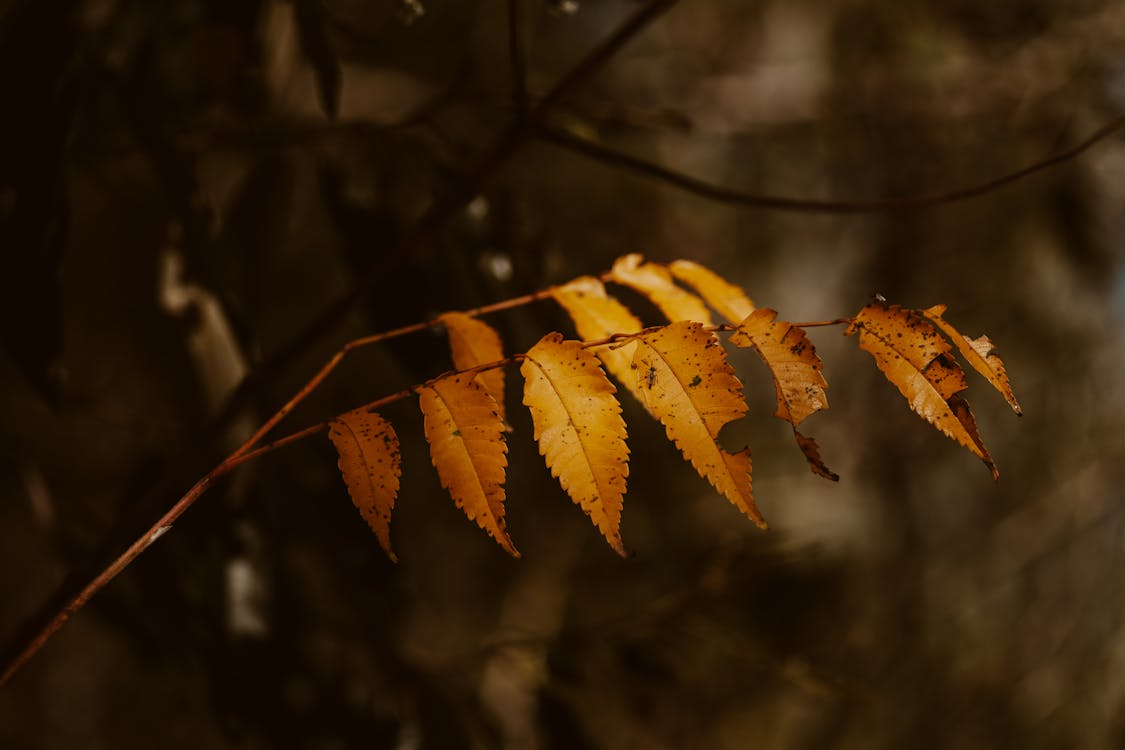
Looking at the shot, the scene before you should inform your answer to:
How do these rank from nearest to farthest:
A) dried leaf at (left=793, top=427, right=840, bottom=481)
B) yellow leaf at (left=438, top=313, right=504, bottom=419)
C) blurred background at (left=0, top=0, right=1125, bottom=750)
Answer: dried leaf at (left=793, top=427, right=840, bottom=481)
yellow leaf at (left=438, top=313, right=504, bottom=419)
blurred background at (left=0, top=0, right=1125, bottom=750)

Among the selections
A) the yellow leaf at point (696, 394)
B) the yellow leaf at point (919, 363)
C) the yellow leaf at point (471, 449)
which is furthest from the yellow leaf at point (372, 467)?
the yellow leaf at point (919, 363)

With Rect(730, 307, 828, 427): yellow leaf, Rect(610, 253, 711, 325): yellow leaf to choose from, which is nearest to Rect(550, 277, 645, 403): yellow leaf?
Rect(610, 253, 711, 325): yellow leaf

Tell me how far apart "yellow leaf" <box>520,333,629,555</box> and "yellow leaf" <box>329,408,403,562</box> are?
0.08 metres

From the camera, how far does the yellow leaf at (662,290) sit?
0.58m

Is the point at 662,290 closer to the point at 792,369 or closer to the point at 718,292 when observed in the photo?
the point at 718,292

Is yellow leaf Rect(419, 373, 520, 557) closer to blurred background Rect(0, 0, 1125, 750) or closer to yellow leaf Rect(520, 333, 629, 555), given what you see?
yellow leaf Rect(520, 333, 629, 555)

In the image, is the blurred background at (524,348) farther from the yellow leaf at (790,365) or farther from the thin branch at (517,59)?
the yellow leaf at (790,365)

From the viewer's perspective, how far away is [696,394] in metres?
0.43

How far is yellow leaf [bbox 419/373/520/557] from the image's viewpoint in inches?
16.5

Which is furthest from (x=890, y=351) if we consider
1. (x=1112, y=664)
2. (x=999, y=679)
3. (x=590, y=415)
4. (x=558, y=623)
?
(x=1112, y=664)

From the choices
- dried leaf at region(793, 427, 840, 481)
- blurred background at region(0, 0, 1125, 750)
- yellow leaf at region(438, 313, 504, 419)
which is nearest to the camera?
dried leaf at region(793, 427, 840, 481)

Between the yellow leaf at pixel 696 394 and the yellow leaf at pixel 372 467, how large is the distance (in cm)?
14

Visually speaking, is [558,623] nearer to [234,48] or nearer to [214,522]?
[214,522]

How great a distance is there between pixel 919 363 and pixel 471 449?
9.7 inches
